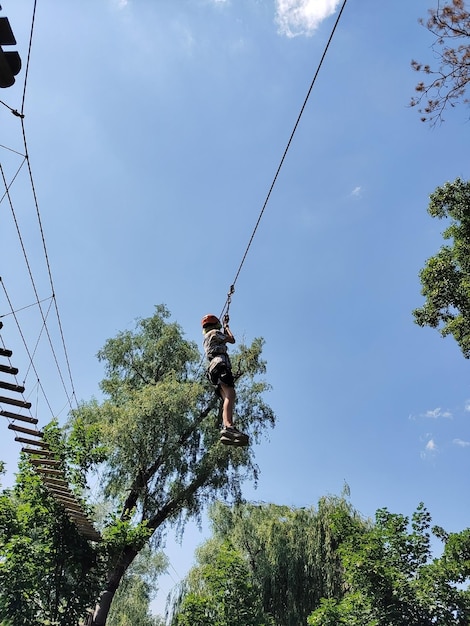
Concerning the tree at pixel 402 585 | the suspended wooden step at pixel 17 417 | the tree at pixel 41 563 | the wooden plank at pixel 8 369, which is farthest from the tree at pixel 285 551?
the wooden plank at pixel 8 369

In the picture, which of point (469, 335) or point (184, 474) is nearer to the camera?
point (469, 335)

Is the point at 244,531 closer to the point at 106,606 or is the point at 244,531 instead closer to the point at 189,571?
the point at 189,571

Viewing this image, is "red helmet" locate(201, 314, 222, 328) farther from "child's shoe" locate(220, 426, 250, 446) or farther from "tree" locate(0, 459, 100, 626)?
"tree" locate(0, 459, 100, 626)

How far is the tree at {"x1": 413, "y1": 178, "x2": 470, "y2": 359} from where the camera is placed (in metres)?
11.7

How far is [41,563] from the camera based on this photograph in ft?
29.6

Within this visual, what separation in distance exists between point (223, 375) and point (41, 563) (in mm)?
6736

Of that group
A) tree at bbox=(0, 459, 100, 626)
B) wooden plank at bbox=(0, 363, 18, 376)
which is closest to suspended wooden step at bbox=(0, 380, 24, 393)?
wooden plank at bbox=(0, 363, 18, 376)

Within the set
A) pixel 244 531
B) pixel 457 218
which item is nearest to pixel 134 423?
pixel 244 531

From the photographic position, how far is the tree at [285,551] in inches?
513

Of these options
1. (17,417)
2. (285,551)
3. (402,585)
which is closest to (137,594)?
(285,551)

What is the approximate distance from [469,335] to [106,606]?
36.1 feet

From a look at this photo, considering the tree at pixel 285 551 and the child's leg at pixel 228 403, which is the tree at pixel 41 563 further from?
the child's leg at pixel 228 403

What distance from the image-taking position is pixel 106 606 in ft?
37.2

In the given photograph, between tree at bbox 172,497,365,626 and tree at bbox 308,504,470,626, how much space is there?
122 cm
